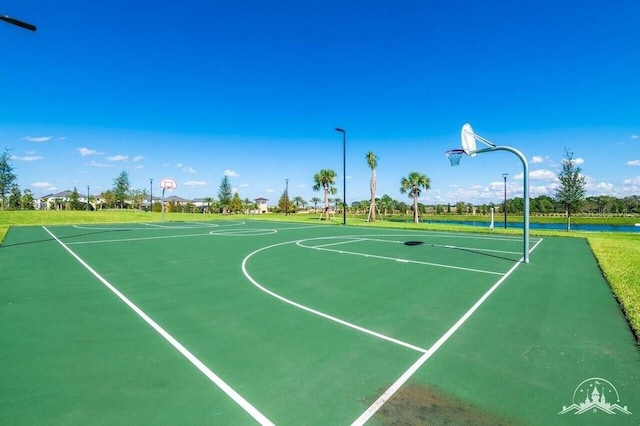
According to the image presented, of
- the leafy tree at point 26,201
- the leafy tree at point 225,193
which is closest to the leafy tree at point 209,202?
the leafy tree at point 225,193

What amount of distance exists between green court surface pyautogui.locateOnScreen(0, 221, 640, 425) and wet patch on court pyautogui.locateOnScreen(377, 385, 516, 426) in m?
0.02

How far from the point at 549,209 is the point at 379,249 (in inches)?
4472

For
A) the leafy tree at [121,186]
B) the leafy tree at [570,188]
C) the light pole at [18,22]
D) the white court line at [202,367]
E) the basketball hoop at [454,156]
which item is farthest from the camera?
the leafy tree at [121,186]

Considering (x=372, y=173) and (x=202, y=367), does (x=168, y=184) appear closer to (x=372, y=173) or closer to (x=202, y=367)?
(x=372, y=173)

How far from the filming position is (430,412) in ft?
11.1

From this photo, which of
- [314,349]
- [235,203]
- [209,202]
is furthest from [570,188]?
[209,202]

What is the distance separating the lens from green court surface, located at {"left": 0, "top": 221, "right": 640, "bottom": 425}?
3436 mm

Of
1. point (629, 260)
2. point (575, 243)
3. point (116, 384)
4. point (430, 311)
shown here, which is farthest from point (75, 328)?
A: point (575, 243)

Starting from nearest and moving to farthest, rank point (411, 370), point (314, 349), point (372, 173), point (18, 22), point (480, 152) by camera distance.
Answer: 1. point (411, 370)
2. point (314, 349)
3. point (18, 22)
4. point (480, 152)
5. point (372, 173)

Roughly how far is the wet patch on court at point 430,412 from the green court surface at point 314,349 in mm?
17

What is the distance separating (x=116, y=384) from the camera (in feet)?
12.7

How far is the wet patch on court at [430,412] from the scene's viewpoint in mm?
3230

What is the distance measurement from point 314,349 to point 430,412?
76.3 inches

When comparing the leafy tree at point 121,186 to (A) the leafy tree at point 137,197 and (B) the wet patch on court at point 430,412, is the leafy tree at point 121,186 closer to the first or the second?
(A) the leafy tree at point 137,197
